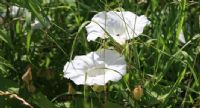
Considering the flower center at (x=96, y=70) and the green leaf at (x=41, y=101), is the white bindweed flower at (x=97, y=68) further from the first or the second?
the green leaf at (x=41, y=101)

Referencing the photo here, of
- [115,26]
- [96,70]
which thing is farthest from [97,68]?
[115,26]

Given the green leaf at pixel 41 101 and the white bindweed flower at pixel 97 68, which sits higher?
the white bindweed flower at pixel 97 68

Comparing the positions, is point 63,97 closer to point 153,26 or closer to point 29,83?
point 29,83

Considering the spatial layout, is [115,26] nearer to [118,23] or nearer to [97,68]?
[118,23]

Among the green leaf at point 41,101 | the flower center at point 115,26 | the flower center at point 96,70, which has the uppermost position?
the flower center at point 115,26

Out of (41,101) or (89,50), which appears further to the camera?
(89,50)

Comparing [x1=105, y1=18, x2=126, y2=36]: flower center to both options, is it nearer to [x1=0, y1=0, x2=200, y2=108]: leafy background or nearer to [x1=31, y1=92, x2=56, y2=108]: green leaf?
[x1=0, y1=0, x2=200, y2=108]: leafy background

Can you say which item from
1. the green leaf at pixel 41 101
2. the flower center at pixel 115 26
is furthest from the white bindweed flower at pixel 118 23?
the green leaf at pixel 41 101
